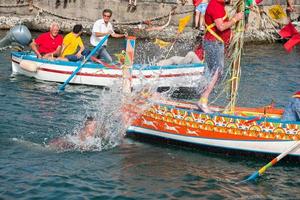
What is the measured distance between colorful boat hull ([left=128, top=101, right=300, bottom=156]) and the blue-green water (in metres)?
0.29

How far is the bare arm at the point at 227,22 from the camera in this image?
443 inches

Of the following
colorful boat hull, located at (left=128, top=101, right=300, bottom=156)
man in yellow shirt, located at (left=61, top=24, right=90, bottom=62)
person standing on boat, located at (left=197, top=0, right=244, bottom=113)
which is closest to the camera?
colorful boat hull, located at (left=128, top=101, right=300, bottom=156)

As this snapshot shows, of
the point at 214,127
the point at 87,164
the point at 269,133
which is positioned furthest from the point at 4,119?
the point at 269,133

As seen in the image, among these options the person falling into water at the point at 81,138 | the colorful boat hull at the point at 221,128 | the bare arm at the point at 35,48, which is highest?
the bare arm at the point at 35,48

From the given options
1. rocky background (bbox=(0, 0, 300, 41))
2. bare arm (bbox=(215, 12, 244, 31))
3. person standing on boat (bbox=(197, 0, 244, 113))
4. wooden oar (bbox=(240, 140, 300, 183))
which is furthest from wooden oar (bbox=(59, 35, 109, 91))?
rocky background (bbox=(0, 0, 300, 41))

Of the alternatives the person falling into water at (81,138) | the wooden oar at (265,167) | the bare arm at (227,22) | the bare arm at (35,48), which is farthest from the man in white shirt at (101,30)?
the wooden oar at (265,167)

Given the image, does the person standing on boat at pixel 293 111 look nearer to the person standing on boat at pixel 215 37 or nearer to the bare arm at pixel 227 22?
the person standing on boat at pixel 215 37

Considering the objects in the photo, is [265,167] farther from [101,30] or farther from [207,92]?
[101,30]

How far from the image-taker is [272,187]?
10.4 metres

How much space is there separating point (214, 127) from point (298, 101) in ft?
5.23

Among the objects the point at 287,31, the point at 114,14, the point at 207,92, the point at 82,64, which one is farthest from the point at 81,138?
the point at 114,14

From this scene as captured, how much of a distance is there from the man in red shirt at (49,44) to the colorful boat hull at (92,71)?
287 mm

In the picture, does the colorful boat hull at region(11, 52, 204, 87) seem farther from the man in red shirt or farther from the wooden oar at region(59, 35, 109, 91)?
the man in red shirt

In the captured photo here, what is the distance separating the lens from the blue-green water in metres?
9.88
